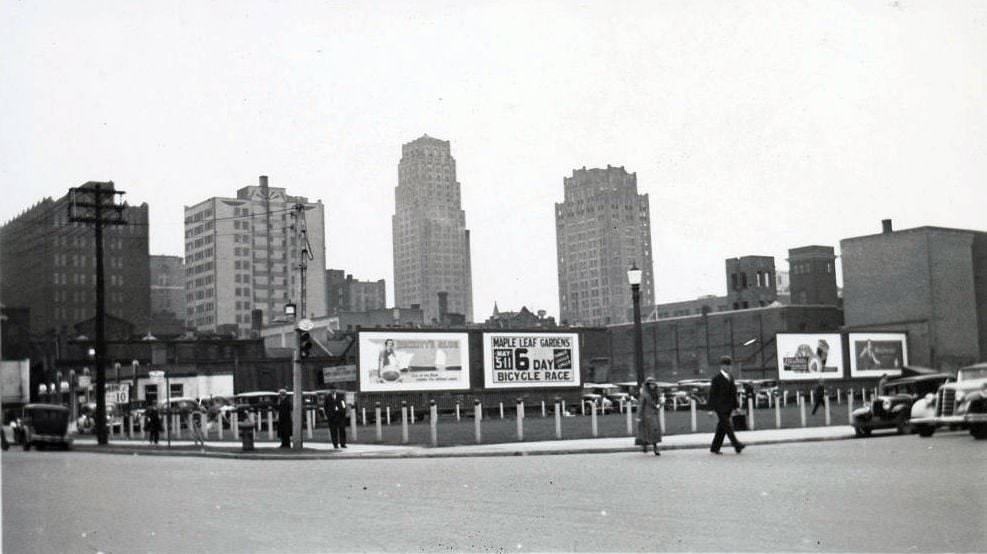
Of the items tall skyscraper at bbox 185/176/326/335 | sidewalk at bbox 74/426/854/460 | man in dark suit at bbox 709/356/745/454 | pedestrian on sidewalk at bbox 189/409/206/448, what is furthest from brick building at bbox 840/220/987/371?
pedestrian on sidewalk at bbox 189/409/206/448

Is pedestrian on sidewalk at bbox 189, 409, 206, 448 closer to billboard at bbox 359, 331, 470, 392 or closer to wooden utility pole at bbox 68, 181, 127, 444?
billboard at bbox 359, 331, 470, 392

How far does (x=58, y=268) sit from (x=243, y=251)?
7.67 m

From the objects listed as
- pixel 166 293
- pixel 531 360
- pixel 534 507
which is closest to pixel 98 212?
pixel 166 293

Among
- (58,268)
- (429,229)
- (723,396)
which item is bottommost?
(723,396)

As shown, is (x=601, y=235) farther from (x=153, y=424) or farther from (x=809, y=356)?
(x=153, y=424)

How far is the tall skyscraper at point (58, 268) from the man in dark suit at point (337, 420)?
19176 mm

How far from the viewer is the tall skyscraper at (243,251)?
14102mm

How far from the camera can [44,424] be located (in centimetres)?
983

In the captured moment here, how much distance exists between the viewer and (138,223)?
1097 cm

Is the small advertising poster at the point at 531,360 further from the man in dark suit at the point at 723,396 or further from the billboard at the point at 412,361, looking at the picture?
the man in dark suit at the point at 723,396

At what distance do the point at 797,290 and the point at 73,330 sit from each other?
13.4 m

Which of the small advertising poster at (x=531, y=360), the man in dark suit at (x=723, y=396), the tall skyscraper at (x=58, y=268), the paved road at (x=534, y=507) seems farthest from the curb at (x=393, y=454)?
the small advertising poster at (x=531, y=360)

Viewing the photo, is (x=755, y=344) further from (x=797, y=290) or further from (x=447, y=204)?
(x=447, y=204)

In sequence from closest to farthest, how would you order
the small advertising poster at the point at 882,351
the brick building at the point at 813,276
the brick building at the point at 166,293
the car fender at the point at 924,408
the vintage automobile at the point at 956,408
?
the brick building at the point at 166,293
the small advertising poster at the point at 882,351
the brick building at the point at 813,276
the vintage automobile at the point at 956,408
the car fender at the point at 924,408
